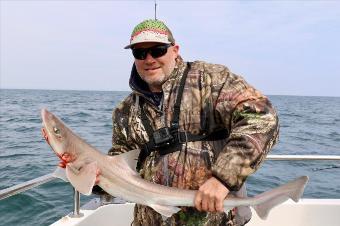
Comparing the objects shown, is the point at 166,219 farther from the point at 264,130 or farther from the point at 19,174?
the point at 19,174

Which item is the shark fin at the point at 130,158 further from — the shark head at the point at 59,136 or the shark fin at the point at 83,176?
the shark head at the point at 59,136

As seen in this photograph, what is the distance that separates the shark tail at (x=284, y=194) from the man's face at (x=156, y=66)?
3.89 feet

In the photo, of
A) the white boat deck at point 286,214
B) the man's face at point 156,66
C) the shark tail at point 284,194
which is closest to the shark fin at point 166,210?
the shark tail at point 284,194

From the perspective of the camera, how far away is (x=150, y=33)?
341cm

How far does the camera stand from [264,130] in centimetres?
307

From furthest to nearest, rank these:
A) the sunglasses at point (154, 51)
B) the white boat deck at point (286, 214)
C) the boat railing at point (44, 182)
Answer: the white boat deck at point (286, 214) → the boat railing at point (44, 182) → the sunglasses at point (154, 51)

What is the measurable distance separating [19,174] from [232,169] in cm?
1113

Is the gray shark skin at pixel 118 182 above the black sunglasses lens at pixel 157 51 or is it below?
below

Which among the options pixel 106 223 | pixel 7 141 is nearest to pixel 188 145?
pixel 106 223

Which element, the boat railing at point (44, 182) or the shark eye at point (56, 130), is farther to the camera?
the boat railing at point (44, 182)

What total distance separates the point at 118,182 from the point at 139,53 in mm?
1026

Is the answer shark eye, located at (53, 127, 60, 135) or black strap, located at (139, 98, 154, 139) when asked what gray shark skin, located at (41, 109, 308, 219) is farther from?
black strap, located at (139, 98, 154, 139)

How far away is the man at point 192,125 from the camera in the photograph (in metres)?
3.04

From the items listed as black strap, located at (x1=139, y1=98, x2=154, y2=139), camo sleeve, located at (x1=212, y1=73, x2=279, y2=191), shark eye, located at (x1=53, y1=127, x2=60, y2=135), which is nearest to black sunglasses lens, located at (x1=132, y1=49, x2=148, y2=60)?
black strap, located at (x1=139, y1=98, x2=154, y2=139)
